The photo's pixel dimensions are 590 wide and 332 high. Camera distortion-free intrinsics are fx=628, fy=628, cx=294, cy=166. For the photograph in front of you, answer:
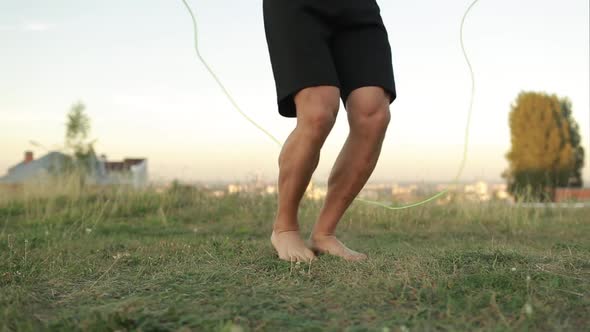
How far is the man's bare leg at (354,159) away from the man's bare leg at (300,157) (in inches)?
5.3

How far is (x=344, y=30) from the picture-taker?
3.02 metres

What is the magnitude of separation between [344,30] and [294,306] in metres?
1.50

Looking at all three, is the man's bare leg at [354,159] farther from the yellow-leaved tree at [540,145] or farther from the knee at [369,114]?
the yellow-leaved tree at [540,145]

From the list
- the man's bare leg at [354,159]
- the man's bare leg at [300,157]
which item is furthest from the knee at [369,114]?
the man's bare leg at [300,157]

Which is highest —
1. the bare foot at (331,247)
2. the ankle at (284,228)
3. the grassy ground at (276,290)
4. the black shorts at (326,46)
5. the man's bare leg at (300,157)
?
the black shorts at (326,46)

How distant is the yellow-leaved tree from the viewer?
1991cm

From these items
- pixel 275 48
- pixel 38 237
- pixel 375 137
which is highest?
pixel 275 48

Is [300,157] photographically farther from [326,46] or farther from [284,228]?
[326,46]

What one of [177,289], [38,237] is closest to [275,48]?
[177,289]

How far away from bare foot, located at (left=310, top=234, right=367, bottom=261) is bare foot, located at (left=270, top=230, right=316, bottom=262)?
111 millimetres

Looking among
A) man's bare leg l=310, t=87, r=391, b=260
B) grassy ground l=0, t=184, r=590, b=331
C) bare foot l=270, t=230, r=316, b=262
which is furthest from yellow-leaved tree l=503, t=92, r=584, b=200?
bare foot l=270, t=230, r=316, b=262

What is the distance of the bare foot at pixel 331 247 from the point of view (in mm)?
3010

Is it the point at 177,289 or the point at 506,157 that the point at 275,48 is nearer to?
the point at 177,289

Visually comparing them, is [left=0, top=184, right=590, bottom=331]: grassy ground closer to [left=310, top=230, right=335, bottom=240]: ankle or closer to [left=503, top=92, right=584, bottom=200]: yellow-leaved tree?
[left=310, top=230, right=335, bottom=240]: ankle
